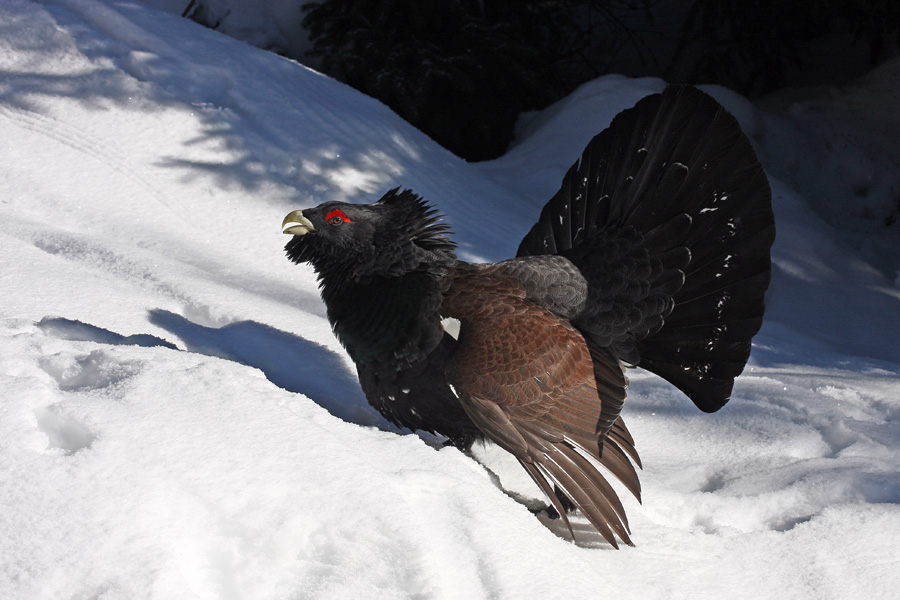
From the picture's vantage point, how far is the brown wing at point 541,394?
214 centimetres

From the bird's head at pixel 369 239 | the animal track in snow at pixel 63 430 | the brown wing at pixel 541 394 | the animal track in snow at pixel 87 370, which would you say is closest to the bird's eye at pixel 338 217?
the bird's head at pixel 369 239

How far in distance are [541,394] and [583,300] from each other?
0.47 metres

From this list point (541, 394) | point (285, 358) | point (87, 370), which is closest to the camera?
point (87, 370)

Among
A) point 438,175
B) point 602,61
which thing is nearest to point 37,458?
point 438,175

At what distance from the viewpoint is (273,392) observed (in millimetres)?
2070

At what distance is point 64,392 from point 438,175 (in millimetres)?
3352

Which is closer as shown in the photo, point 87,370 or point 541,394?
point 87,370

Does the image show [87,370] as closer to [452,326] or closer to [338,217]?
[338,217]

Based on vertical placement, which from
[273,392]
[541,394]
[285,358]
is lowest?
[285,358]

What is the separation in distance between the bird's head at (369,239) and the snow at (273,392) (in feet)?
1.56

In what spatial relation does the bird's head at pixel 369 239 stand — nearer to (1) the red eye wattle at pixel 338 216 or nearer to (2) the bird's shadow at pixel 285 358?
(1) the red eye wattle at pixel 338 216

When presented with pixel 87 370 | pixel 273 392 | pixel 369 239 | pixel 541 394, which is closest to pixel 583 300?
pixel 541 394

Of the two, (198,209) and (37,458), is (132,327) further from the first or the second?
(198,209)

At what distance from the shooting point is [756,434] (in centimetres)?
293
